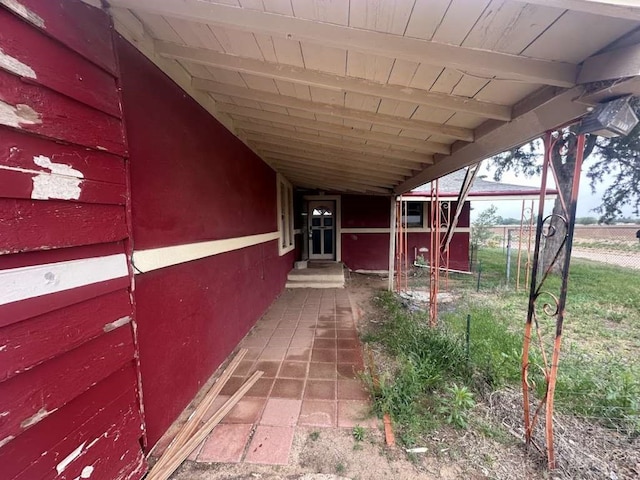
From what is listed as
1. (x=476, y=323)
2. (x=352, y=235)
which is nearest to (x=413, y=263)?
(x=352, y=235)

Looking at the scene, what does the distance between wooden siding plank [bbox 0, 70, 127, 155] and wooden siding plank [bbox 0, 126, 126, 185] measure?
3 centimetres

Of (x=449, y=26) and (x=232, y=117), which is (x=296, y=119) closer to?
(x=232, y=117)

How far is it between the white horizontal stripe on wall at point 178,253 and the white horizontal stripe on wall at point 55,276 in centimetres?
20

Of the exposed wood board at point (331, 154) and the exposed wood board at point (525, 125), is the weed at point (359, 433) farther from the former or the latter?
the exposed wood board at point (331, 154)

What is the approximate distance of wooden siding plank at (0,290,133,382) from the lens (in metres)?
0.88

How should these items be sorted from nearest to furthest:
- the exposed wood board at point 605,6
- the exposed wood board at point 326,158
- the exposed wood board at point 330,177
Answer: the exposed wood board at point 605,6 → the exposed wood board at point 326,158 → the exposed wood board at point 330,177

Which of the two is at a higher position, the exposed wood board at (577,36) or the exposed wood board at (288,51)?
the exposed wood board at (288,51)

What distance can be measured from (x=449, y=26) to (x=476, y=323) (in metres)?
3.71

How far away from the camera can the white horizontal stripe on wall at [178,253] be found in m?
1.56

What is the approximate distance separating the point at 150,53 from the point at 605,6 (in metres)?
2.09

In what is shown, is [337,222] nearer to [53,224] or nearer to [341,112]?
[341,112]

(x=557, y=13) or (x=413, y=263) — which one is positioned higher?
(x=557, y=13)

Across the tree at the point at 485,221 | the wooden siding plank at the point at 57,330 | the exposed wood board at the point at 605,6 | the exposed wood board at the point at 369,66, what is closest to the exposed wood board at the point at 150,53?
the exposed wood board at the point at 369,66

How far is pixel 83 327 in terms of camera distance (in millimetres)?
1136
